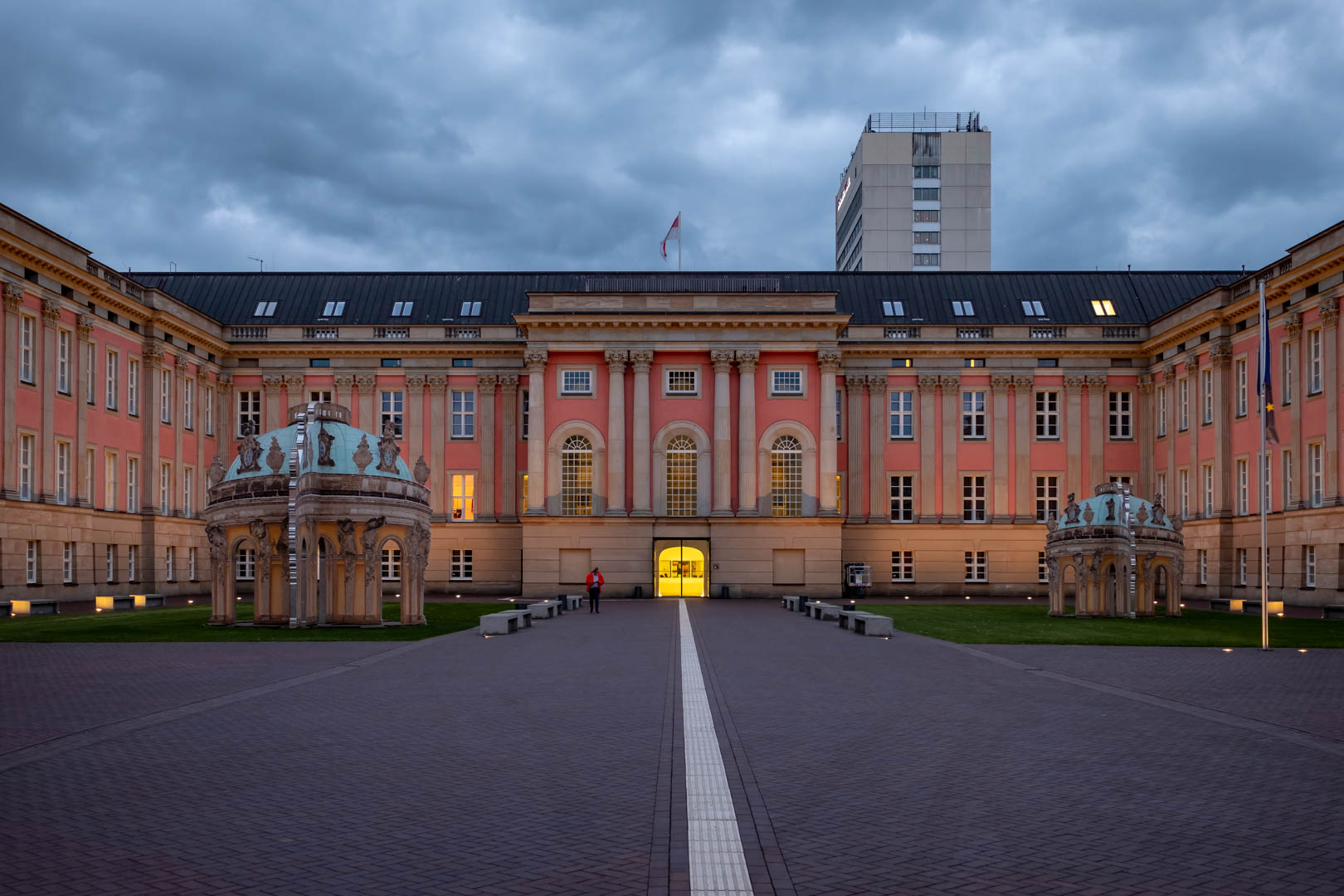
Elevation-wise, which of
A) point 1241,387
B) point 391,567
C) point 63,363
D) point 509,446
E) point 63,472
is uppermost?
point 63,363

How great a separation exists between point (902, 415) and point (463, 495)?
27761 millimetres

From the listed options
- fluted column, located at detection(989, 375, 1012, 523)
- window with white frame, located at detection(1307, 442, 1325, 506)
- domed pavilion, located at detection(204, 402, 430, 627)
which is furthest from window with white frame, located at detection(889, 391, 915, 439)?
domed pavilion, located at detection(204, 402, 430, 627)

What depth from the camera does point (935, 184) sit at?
131 meters

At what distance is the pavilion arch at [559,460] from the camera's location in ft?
221

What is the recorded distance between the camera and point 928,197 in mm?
131125

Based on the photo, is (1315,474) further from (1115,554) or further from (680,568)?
(680,568)

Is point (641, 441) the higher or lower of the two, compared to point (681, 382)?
lower

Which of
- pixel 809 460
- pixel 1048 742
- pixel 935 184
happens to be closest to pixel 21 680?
pixel 1048 742

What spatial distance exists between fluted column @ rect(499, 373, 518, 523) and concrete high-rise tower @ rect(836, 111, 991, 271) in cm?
6880

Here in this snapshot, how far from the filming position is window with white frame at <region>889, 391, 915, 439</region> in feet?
240

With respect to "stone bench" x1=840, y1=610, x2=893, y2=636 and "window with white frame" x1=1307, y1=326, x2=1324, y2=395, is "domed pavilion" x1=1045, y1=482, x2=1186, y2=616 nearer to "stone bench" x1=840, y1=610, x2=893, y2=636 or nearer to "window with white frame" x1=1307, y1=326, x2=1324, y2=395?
"window with white frame" x1=1307, y1=326, x2=1324, y2=395

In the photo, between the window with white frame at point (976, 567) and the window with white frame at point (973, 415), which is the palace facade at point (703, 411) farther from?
the window with white frame at point (973, 415)

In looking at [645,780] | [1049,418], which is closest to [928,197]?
[1049,418]

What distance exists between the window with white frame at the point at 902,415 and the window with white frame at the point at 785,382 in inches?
317
